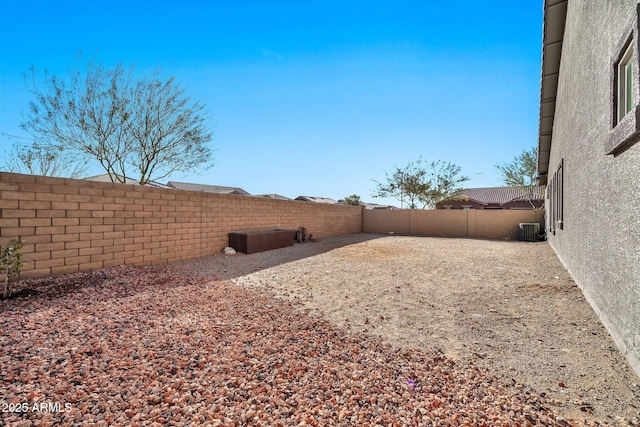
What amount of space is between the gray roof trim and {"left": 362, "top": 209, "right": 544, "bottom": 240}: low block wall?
5.26 metres

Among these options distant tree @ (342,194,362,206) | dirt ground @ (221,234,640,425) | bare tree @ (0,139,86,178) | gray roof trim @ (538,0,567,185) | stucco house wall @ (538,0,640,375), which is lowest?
dirt ground @ (221,234,640,425)

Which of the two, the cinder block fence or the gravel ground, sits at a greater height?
the cinder block fence

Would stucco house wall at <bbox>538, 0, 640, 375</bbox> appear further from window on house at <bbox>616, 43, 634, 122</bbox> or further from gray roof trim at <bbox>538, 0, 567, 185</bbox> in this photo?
gray roof trim at <bbox>538, 0, 567, 185</bbox>

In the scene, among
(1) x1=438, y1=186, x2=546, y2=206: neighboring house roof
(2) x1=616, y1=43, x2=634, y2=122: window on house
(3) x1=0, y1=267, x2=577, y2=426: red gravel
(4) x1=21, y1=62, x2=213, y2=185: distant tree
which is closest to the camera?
(3) x1=0, y1=267, x2=577, y2=426: red gravel

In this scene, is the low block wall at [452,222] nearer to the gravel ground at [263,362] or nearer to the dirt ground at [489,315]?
the dirt ground at [489,315]

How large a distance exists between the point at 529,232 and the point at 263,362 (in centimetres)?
1414

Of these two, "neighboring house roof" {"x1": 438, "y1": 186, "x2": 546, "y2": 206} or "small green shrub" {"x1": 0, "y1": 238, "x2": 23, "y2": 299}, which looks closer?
"small green shrub" {"x1": 0, "y1": 238, "x2": 23, "y2": 299}

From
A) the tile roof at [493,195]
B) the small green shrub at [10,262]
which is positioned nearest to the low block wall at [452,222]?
the tile roof at [493,195]

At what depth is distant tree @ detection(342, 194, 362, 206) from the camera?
126ft

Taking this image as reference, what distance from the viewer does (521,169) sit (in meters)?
20.7

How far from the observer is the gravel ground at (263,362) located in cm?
154

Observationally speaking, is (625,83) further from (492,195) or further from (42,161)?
(492,195)

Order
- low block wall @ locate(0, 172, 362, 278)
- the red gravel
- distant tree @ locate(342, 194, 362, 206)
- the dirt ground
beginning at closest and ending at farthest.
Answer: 1. the red gravel
2. the dirt ground
3. low block wall @ locate(0, 172, 362, 278)
4. distant tree @ locate(342, 194, 362, 206)

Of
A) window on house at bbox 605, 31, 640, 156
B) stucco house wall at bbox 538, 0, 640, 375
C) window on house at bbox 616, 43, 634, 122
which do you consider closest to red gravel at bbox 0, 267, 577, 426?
stucco house wall at bbox 538, 0, 640, 375
